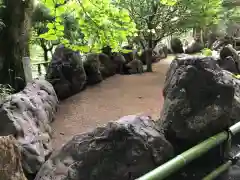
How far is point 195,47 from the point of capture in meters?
14.5

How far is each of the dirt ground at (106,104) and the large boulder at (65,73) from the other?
20 cm

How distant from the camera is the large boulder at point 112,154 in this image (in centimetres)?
203

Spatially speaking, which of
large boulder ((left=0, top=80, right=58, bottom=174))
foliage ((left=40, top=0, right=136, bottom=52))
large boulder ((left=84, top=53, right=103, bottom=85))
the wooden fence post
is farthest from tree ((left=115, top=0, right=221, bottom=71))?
foliage ((left=40, top=0, right=136, bottom=52))

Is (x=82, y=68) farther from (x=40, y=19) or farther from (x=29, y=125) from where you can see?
(x=29, y=125)

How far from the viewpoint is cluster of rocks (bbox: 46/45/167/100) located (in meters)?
6.70

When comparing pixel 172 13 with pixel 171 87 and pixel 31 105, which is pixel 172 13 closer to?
pixel 31 105

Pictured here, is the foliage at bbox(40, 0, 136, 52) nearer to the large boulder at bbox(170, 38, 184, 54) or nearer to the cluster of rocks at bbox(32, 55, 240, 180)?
the cluster of rocks at bbox(32, 55, 240, 180)

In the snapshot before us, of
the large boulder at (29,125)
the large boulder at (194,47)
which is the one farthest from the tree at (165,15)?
the large boulder at (29,125)

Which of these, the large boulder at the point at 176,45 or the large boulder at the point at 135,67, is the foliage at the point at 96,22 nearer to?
the large boulder at the point at 135,67

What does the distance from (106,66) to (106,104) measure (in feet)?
9.32

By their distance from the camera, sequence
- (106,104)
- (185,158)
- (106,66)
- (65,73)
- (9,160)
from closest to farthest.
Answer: (9,160), (185,158), (106,104), (65,73), (106,66)

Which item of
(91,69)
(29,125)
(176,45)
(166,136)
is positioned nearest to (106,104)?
(91,69)

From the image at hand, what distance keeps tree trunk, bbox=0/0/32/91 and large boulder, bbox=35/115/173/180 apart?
13.8ft

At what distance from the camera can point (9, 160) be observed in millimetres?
1564
